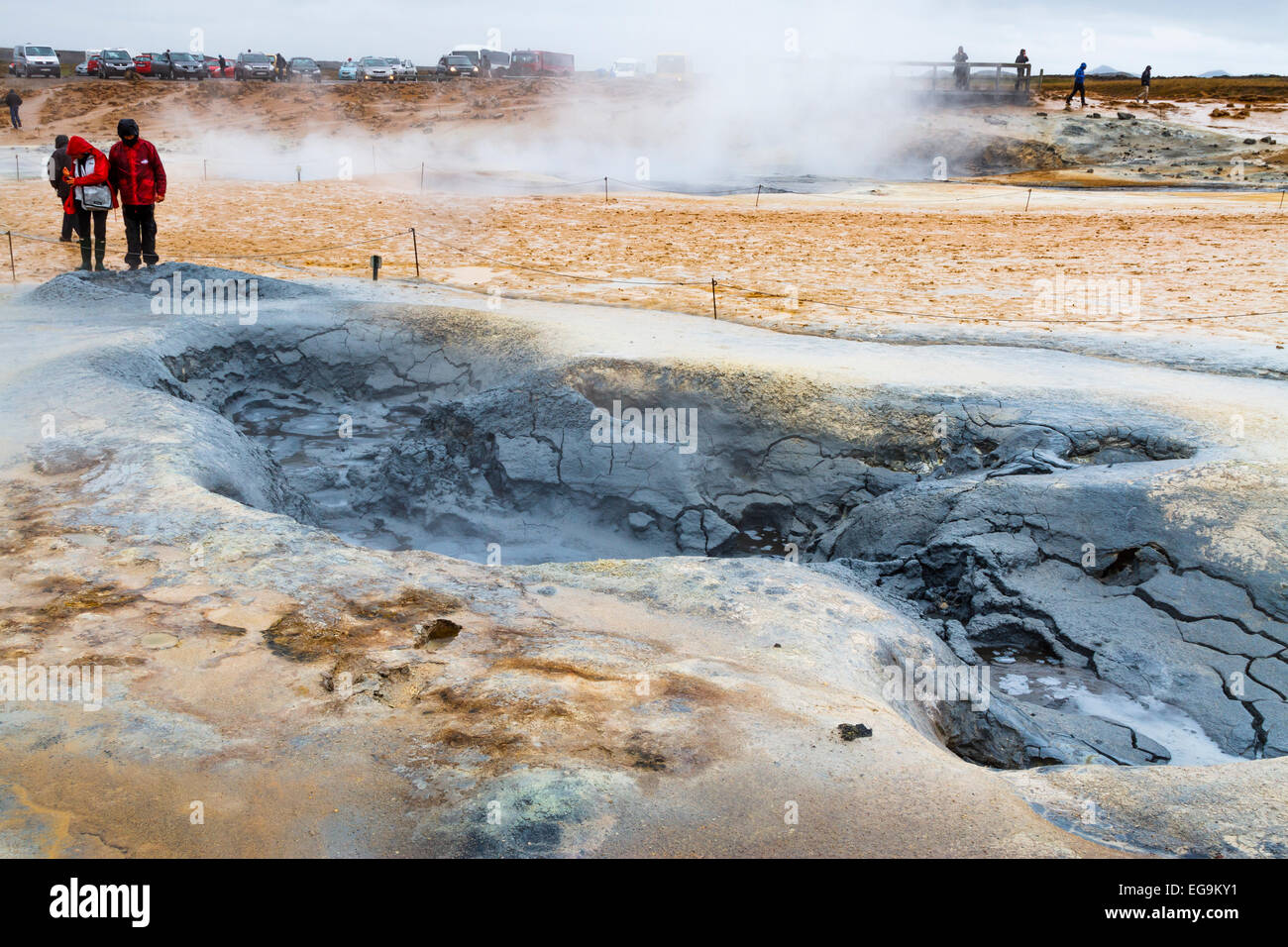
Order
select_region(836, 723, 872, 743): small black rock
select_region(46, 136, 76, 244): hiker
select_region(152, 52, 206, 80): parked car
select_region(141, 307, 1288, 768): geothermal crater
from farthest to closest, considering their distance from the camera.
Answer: select_region(152, 52, 206, 80): parked car → select_region(46, 136, 76, 244): hiker → select_region(141, 307, 1288, 768): geothermal crater → select_region(836, 723, 872, 743): small black rock

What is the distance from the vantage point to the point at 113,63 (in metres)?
32.3

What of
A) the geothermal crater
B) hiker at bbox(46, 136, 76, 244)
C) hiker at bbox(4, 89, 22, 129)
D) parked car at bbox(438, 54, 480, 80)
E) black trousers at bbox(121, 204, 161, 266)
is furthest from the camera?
parked car at bbox(438, 54, 480, 80)

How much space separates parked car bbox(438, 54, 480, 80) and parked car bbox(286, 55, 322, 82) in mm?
4354

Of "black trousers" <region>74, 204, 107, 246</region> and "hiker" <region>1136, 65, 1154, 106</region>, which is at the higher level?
"hiker" <region>1136, 65, 1154, 106</region>

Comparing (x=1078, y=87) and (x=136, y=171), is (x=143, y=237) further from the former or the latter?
(x=1078, y=87)

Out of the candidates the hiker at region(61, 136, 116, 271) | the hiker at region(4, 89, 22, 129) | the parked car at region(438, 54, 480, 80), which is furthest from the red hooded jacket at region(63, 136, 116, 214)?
the parked car at region(438, 54, 480, 80)

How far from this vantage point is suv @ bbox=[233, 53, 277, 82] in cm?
3338

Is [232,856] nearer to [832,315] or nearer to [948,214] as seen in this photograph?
[832,315]

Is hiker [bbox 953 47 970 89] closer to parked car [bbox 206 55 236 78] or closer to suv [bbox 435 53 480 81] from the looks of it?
suv [bbox 435 53 480 81]

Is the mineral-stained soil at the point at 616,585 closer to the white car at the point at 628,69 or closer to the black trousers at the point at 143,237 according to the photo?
the black trousers at the point at 143,237

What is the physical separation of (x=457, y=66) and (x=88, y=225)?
96.2 feet

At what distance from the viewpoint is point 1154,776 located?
325 cm

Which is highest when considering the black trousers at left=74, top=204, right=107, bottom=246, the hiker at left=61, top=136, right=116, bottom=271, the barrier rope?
the hiker at left=61, top=136, right=116, bottom=271
